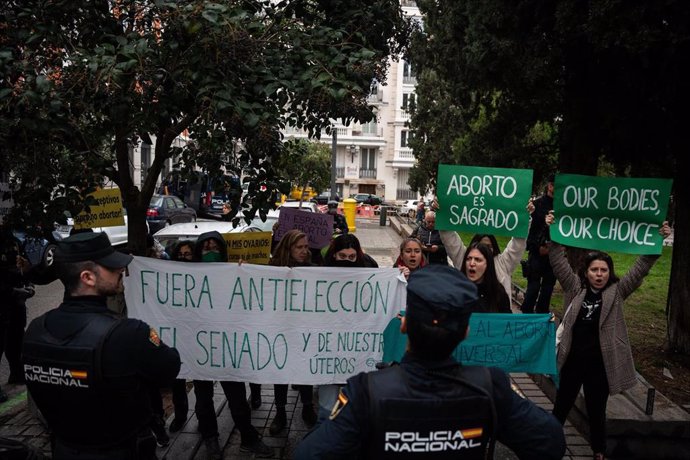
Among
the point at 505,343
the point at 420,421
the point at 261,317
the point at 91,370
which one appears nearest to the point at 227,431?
the point at 261,317

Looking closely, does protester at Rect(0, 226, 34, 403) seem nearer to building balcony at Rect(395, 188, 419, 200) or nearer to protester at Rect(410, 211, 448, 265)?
protester at Rect(410, 211, 448, 265)

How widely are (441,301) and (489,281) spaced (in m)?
2.80

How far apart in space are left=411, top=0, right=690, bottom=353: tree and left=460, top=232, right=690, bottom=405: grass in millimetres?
322

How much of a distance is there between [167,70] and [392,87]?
5530 cm

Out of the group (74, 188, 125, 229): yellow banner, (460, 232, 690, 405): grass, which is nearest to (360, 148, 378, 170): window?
(460, 232, 690, 405): grass

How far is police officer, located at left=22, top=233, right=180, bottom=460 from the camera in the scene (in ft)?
8.63

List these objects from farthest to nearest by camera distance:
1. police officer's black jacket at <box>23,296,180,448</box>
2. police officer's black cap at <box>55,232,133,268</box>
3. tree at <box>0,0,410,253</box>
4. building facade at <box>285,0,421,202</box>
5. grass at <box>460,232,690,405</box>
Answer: building facade at <box>285,0,421,202</box>, grass at <box>460,232,690,405</box>, tree at <box>0,0,410,253</box>, police officer's black cap at <box>55,232,133,268</box>, police officer's black jacket at <box>23,296,180,448</box>

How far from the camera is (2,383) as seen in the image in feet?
21.0

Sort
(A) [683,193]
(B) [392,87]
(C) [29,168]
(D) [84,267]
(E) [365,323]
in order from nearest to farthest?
1. (D) [84,267]
2. (C) [29,168]
3. (E) [365,323]
4. (A) [683,193]
5. (B) [392,87]

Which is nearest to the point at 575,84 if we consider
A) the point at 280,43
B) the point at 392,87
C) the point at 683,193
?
the point at 683,193

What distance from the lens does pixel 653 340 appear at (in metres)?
7.95

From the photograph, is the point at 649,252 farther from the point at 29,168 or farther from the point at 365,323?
the point at 29,168

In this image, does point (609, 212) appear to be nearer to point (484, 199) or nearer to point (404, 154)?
point (484, 199)

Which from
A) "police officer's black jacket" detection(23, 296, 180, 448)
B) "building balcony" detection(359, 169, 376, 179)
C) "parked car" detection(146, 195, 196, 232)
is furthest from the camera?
"building balcony" detection(359, 169, 376, 179)
